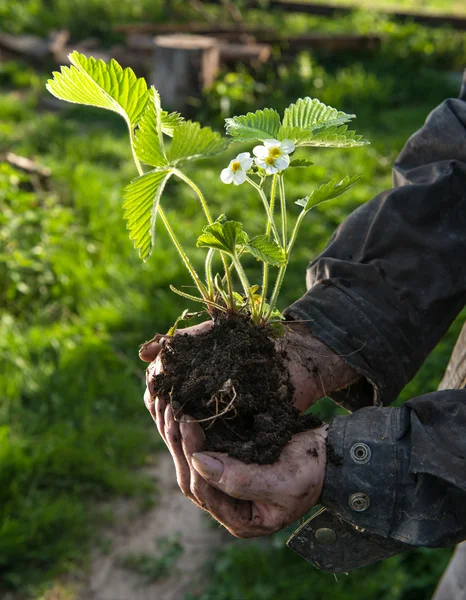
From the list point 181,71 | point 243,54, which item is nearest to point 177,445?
point 181,71

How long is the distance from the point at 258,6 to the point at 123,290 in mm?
6790

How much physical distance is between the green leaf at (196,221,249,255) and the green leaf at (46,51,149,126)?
0.30 metres

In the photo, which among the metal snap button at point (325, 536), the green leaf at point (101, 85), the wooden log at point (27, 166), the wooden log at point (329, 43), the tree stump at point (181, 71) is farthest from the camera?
the wooden log at point (329, 43)

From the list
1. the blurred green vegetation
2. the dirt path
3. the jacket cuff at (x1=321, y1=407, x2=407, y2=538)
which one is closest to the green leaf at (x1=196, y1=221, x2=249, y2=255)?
the jacket cuff at (x1=321, y1=407, x2=407, y2=538)

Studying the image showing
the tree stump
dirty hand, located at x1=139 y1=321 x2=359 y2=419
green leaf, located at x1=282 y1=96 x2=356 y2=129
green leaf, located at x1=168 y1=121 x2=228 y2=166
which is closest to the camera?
green leaf, located at x1=168 y1=121 x2=228 y2=166

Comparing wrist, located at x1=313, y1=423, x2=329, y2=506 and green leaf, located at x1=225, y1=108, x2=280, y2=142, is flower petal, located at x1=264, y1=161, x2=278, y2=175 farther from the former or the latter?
wrist, located at x1=313, y1=423, x2=329, y2=506

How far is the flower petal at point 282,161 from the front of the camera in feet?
4.59

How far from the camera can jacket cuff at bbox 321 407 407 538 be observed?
144 centimetres

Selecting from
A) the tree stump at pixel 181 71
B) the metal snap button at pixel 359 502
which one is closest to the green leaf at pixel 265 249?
the metal snap button at pixel 359 502

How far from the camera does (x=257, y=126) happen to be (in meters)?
1.48

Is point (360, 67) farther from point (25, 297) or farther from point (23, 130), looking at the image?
point (25, 297)

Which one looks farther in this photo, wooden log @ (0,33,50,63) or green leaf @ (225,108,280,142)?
wooden log @ (0,33,50,63)

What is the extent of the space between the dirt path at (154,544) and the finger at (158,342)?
150cm

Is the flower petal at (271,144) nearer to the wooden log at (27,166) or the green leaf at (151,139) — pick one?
the green leaf at (151,139)
